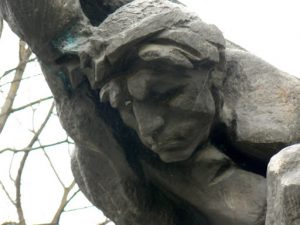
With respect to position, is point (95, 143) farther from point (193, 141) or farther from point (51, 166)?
point (51, 166)

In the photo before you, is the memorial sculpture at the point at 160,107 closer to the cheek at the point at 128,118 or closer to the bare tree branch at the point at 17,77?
the cheek at the point at 128,118

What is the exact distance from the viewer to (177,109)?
7.83ft


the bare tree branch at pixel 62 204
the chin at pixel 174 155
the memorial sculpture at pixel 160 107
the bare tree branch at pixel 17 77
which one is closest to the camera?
the memorial sculpture at pixel 160 107

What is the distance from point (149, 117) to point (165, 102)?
5cm

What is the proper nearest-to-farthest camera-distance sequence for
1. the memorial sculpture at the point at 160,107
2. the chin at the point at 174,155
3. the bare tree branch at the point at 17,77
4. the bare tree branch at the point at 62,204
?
the memorial sculpture at the point at 160,107 → the chin at the point at 174,155 → the bare tree branch at the point at 62,204 → the bare tree branch at the point at 17,77

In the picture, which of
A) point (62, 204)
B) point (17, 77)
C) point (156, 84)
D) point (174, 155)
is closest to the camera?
point (156, 84)

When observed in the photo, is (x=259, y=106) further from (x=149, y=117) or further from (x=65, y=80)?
(x=65, y=80)

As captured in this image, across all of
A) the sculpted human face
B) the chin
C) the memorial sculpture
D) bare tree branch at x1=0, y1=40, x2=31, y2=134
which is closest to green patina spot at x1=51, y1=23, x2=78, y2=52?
the memorial sculpture

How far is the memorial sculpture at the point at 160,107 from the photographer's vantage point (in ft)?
7.66

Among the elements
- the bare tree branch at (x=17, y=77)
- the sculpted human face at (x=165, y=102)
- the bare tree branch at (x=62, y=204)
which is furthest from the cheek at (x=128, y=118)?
the bare tree branch at (x=17, y=77)

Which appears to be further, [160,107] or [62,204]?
[62,204]

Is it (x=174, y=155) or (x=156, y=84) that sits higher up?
(x=156, y=84)

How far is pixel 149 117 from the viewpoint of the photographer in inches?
94.3

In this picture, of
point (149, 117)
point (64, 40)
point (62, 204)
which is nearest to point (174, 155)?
point (149, 117)
